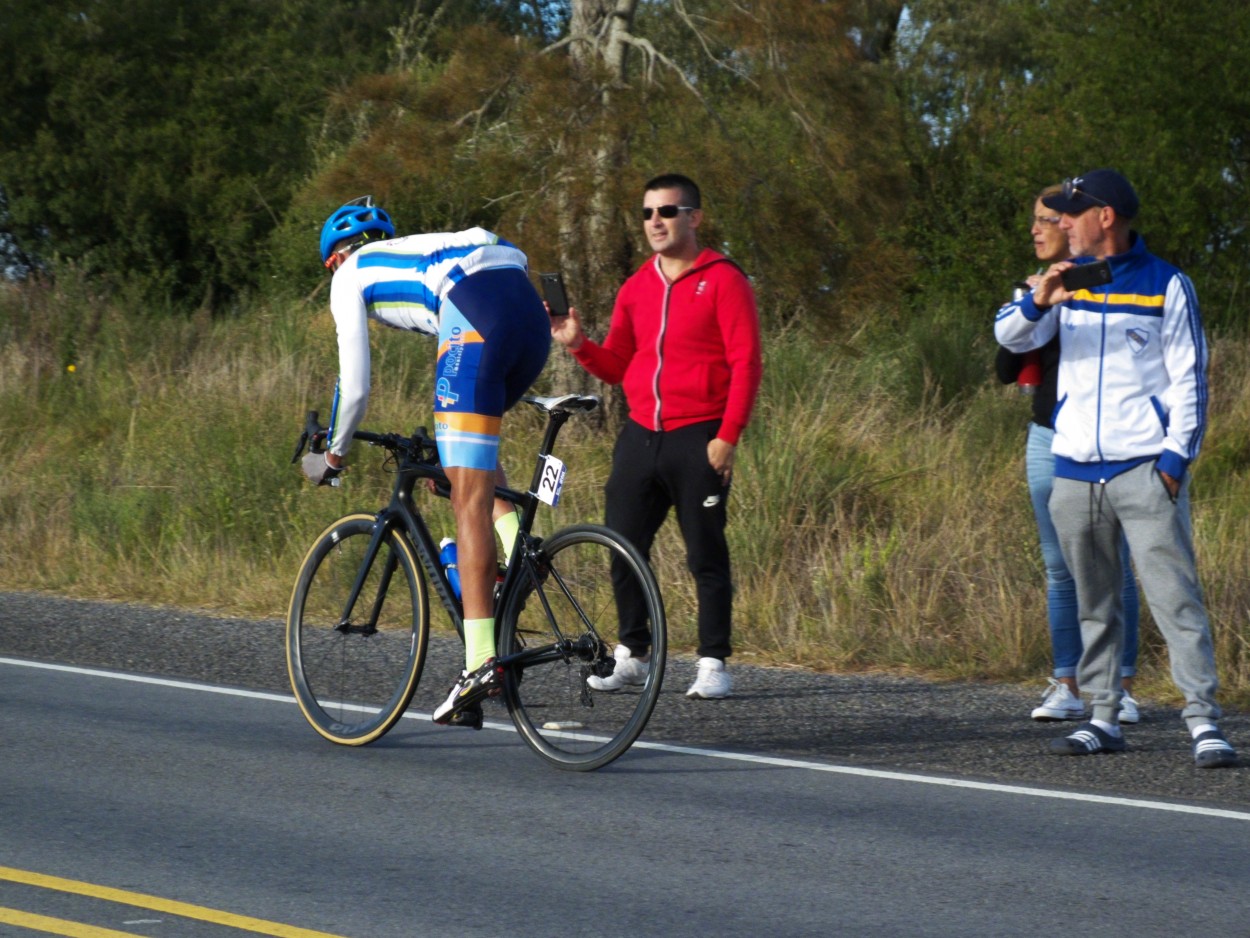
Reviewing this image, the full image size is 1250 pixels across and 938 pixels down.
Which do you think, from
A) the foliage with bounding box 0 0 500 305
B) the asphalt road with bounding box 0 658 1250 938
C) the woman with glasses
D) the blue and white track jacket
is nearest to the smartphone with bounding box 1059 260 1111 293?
the blue and white track jacket

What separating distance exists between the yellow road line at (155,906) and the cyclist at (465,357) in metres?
1.81

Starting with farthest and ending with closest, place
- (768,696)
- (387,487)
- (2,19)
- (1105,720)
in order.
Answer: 1. (2,19)
2. (387,487)
3. (768,696)
4. (1105,720)

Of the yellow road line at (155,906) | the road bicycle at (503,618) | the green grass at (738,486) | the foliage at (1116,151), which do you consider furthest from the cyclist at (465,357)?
the foliage at (1116,151)

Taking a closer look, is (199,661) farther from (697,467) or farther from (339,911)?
(339,911)

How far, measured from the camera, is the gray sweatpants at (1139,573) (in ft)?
22.0

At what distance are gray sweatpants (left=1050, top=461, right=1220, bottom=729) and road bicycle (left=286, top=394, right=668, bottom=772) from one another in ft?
5.86

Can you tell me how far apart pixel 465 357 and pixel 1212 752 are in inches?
122

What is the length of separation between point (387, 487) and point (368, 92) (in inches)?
122

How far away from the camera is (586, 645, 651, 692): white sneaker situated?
649cm

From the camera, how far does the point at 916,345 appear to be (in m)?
15.5

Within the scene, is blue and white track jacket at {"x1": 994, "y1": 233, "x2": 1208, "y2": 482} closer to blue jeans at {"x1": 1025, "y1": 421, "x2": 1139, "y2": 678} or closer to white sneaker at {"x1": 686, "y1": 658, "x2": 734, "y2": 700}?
blue jeans at {"x1": 1025, "y1": 421, "x2": 1139, "y2": 678}

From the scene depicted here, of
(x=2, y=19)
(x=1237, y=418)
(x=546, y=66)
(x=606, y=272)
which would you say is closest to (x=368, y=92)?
(x=546, y=66)

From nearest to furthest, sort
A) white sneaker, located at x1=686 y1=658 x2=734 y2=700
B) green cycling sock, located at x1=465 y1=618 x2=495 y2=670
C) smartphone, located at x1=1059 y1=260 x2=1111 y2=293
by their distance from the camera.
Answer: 1. smartphone, located at x1=1059 y1=260 x2=1111 y2=293
2. green cycling sock, located at x1=465 y1=618 x2=495 y2=670
3. white sneaker, located at x1=686 y1=658 x2=734 y2=700

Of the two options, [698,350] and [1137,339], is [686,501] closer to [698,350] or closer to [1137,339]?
[698,350]
